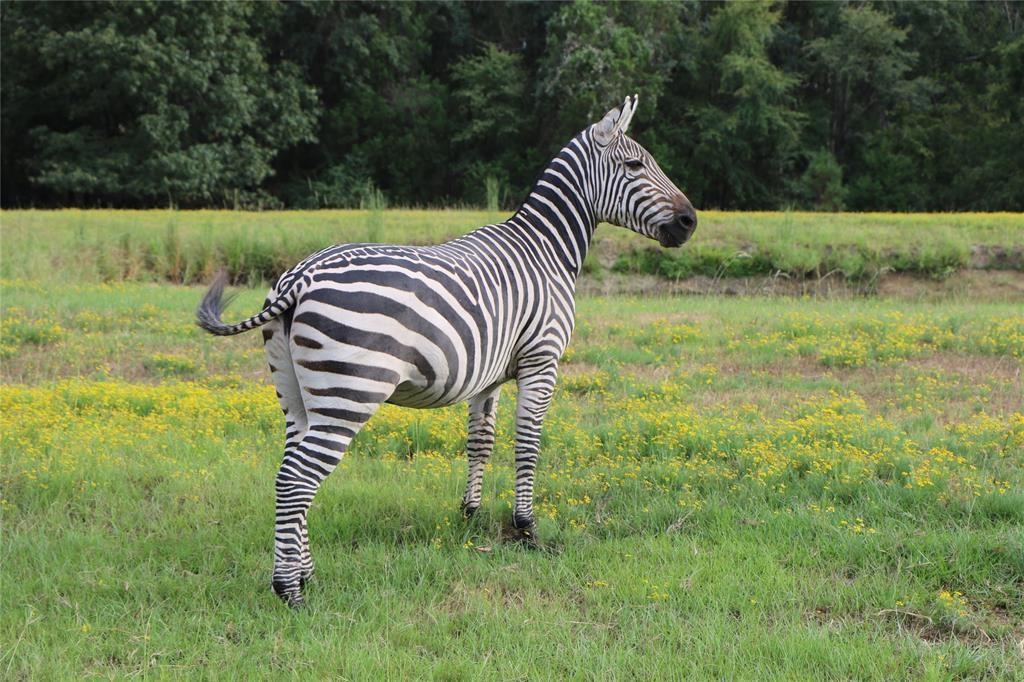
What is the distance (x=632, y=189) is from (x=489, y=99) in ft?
116

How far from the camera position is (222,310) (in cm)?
536

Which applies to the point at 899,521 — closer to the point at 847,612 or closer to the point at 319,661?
the point at 847,612

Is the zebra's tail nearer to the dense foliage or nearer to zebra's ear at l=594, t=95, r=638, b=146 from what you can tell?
zebra's ear at l=594, t=95, r=638, b=146

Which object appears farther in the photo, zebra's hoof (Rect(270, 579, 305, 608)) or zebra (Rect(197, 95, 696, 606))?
zebra's hoof (Rect(270, 579, 305, 608))

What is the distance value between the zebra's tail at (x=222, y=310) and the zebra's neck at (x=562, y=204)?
1887mm

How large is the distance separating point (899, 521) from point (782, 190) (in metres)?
35.3

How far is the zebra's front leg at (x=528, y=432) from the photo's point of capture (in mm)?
6039

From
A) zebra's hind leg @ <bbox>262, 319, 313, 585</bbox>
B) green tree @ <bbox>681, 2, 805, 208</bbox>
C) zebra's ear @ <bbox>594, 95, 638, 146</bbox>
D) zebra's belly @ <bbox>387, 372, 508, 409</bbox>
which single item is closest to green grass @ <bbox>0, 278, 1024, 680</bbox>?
zebra's hind leg @ <bbox>262, 319, 313, 585</bbox>

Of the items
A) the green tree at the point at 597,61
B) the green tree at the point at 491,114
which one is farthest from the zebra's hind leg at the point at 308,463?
the green tree at the point at 491,114

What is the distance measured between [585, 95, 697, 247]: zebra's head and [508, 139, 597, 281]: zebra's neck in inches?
4.4

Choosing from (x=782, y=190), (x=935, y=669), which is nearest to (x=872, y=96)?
(x=782, y=190)

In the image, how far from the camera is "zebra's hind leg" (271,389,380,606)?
4.88 metres

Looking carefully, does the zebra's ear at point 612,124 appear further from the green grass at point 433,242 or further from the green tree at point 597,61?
the green tree at point 597,61

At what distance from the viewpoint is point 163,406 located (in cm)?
892
